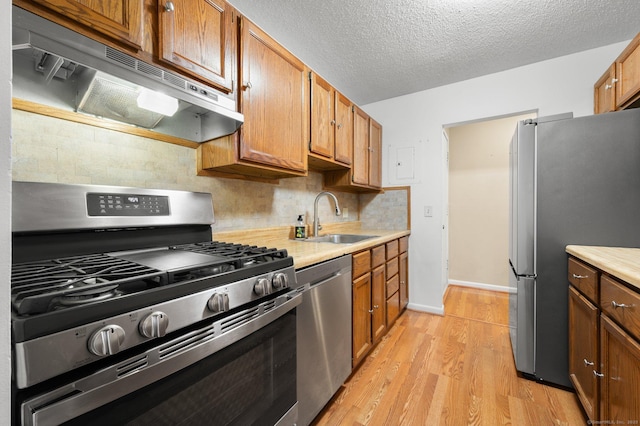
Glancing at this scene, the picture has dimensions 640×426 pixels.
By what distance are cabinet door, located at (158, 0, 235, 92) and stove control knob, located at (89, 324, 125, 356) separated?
0.96 metres

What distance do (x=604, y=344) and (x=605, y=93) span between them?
1847 millimetres

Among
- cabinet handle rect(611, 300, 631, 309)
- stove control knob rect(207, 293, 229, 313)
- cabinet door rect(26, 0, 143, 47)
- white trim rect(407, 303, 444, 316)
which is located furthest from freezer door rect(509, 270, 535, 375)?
cabinet door rect(26, 0, 143, 47)

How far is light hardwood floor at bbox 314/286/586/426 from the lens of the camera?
A: 55.3 inches

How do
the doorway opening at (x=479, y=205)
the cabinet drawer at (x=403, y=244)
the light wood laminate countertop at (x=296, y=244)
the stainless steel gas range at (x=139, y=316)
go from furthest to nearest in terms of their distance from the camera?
the doorway opening at (x=479, y=205) → the cabinet drawer at (x=403, y=244) → the light wood laminate countertop at (x=296, y=244) → the stainless steel gas range at (x=139, y=316)

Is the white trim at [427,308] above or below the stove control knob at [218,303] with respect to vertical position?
below

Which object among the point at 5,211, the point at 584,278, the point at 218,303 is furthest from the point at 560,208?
the point at 5,211

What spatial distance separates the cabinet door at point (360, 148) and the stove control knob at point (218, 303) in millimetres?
1866

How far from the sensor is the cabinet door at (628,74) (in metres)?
1.55

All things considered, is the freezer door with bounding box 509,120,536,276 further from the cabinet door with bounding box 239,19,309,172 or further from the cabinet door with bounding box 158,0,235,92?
the cabinet door with bounding box 158,0,235,92

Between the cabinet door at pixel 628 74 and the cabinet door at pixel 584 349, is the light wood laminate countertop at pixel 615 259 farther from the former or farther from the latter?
the cabinet door at pixel 628 74

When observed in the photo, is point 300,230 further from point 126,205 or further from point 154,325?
point 154,325

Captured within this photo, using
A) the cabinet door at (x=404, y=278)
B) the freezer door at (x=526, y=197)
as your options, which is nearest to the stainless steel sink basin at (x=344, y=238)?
the cabinet door at (x=404, y=278)

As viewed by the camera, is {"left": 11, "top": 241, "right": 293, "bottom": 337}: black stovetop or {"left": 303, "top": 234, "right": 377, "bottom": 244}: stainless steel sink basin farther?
{"left": 303, "top": 234, "right": 377, "bottom": 244}: stainless steel sink basin

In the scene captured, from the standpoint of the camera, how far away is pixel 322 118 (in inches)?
78.0
